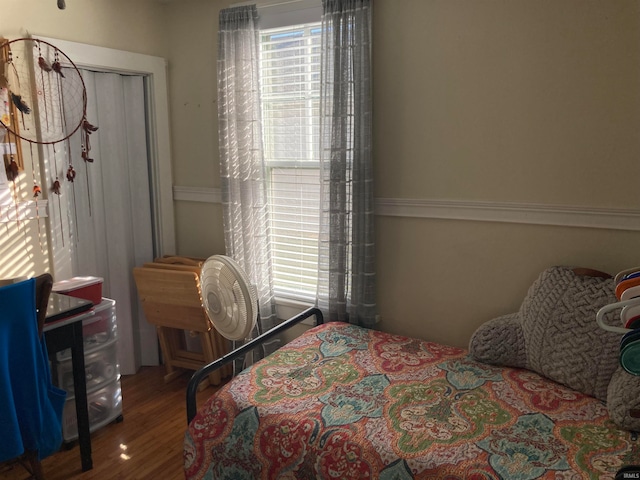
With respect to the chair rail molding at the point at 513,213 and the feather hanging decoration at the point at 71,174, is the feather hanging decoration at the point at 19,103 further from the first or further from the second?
the chair rail molding at the point at 513,213

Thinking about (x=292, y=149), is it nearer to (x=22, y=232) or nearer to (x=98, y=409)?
(x=22, y=232)

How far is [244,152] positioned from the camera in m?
3.07

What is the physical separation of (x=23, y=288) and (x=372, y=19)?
1.97 m

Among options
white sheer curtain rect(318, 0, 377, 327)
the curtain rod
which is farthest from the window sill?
the curtain rod

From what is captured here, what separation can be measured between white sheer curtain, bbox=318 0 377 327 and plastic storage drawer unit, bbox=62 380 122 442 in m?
1.27

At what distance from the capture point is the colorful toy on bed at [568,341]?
1.85m

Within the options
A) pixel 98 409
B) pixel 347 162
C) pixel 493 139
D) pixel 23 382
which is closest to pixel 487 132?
pixel 493 139

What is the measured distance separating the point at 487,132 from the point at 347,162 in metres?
0.69

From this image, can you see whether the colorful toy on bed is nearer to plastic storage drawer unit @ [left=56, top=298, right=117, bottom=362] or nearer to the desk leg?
the desk leg

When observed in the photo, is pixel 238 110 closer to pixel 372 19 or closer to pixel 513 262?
pixel 372 19

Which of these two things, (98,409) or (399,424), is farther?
(98,409)

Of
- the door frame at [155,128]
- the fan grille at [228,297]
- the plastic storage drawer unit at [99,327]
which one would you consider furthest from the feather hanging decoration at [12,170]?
the fan grille at [228,297]

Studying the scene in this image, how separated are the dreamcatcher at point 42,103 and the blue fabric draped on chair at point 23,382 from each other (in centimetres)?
98

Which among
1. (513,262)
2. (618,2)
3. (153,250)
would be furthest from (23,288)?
(618,2)
